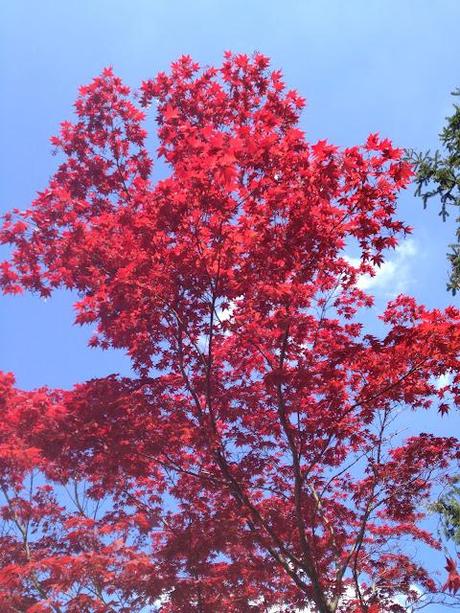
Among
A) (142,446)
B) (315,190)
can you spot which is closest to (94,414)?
(142,446)

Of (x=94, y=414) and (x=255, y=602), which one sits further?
(x=255, y=602)

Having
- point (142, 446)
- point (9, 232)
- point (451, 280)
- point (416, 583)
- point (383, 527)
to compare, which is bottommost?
point (416, 583)

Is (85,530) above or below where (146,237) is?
below

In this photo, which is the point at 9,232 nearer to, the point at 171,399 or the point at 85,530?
the point at 171,399

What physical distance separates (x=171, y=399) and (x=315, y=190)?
4469 millimetres

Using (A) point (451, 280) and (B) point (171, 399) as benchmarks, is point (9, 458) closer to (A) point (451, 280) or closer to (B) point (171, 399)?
(B) point (171, 399)

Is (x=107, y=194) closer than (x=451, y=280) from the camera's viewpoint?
No

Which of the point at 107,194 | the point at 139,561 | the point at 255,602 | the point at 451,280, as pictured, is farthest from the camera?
the point at 107,194

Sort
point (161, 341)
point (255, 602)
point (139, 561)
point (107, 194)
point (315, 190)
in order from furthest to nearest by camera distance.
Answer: point (107, 194) → point (255, 602) → point (161, 341) → point (139, 561) → point (315, 190)

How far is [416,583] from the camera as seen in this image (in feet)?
35.5

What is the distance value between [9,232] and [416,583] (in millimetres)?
10792

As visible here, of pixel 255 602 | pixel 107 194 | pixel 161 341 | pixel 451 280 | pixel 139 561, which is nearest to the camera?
pixel 139 561

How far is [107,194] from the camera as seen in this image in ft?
39.2

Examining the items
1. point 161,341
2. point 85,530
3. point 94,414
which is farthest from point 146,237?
point 85,530
